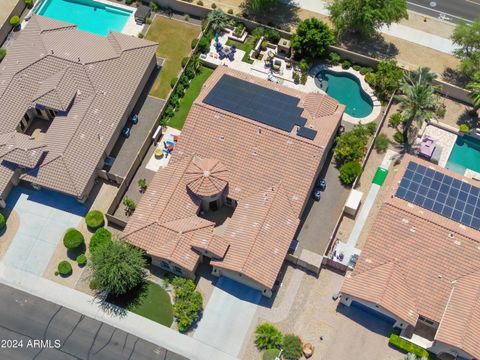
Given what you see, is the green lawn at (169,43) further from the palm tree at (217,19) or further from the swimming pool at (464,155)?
the swimming pool at (464,155)

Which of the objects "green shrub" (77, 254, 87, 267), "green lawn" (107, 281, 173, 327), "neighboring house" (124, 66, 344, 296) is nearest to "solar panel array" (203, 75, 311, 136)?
"neighboring house" (124, 66, 344, 296)

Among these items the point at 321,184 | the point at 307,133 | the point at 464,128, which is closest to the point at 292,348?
the point at 321,184

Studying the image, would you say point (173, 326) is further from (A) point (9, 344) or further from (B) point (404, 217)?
(B) point (404, 217)

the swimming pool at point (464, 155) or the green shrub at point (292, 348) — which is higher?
Answer: the swimming pool at point (464, 155)

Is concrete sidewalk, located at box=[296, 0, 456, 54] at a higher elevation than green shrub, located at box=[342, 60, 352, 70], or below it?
higher

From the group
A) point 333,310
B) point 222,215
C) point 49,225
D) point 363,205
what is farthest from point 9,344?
point 363,205

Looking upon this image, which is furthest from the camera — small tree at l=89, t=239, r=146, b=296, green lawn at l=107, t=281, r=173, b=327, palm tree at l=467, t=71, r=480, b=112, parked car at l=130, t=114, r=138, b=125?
parked car at l=130, t=114, r=138, b=125

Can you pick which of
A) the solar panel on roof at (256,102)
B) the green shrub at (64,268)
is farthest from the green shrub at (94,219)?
the solar panel on roof at (256,102)

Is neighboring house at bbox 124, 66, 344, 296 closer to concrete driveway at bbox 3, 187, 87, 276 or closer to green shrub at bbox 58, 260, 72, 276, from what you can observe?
green shrub at bbox 58, 260, 72, 276
